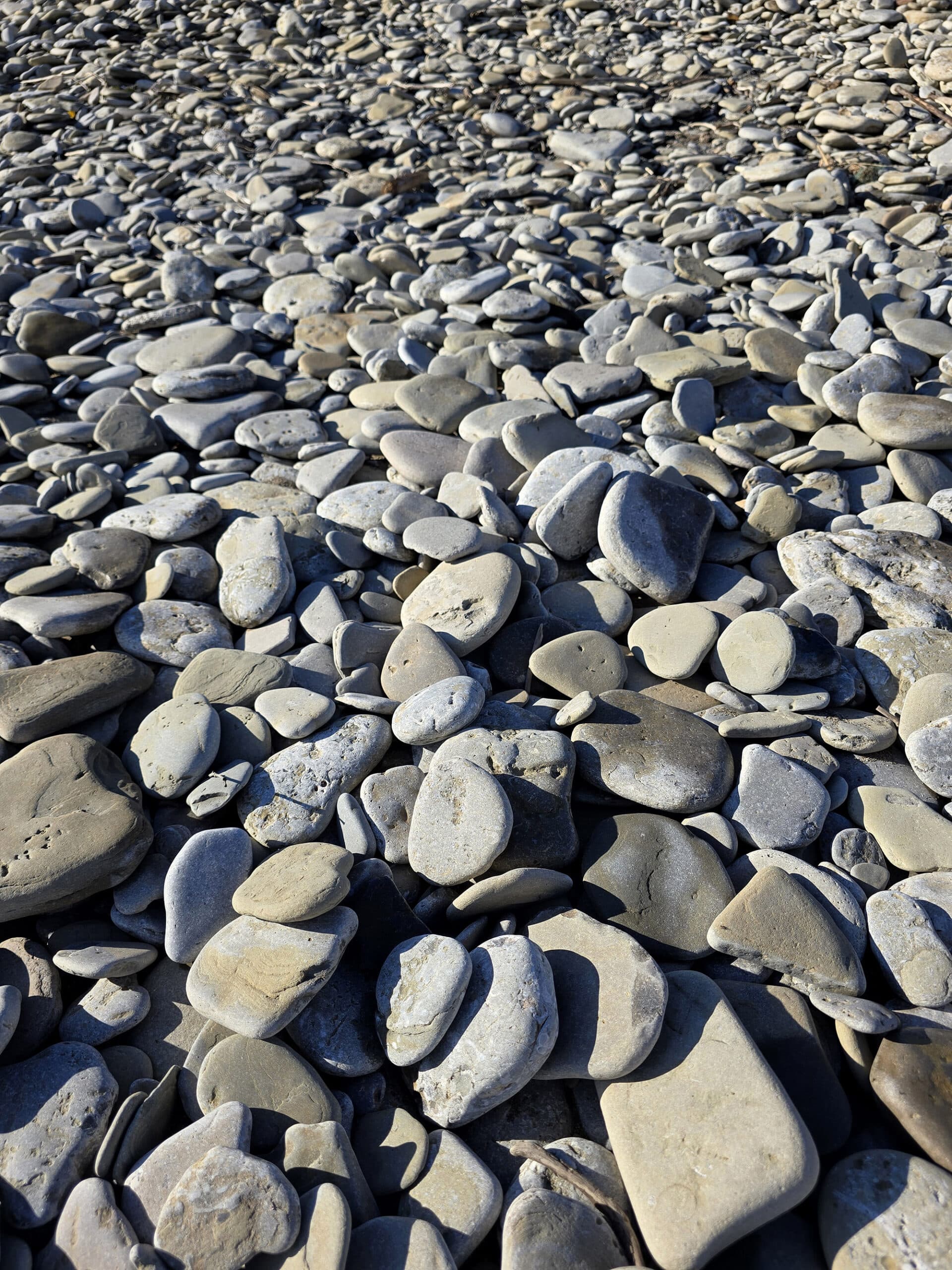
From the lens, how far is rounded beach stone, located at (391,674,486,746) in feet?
6.64

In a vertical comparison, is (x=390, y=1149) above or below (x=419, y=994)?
below

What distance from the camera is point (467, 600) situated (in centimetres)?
234

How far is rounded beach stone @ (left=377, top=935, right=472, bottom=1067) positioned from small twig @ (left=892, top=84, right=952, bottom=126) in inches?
210

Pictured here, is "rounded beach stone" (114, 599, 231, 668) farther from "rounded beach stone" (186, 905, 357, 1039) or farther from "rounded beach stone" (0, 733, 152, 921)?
"rounded beach stone" (186, 905, 357, 1039)

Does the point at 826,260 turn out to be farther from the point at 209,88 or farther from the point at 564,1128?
the point at 209,88

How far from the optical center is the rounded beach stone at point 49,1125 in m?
1.45

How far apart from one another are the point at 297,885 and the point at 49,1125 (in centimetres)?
56

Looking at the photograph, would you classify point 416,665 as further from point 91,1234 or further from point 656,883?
point 91,1234

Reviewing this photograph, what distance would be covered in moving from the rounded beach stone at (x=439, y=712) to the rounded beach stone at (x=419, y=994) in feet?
1.59

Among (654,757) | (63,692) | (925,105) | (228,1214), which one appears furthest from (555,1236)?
(925,105)

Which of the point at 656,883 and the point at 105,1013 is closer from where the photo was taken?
the point at 105,1013

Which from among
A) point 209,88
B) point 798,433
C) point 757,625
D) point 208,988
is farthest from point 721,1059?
point 209,88

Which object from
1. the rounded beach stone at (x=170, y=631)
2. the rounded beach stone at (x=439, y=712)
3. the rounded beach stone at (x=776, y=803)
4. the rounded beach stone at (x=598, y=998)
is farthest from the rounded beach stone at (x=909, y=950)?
the rounded beach stone at (x=170, y=631)

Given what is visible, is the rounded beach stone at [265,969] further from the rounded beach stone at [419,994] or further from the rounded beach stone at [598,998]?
the rounded beach stone at [598,998]
